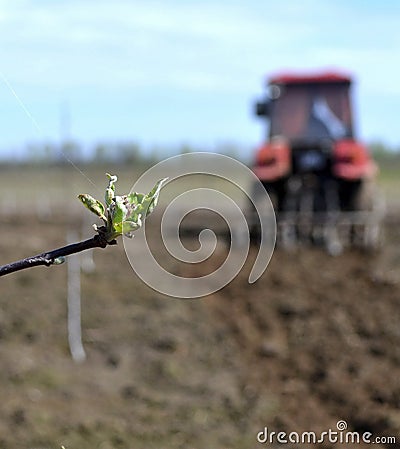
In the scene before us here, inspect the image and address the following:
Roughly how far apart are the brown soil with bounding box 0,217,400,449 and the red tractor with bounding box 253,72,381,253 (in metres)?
1.60

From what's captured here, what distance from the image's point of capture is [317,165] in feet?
46.1

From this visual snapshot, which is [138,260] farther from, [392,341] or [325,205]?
[392,341]

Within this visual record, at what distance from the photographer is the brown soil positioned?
6227 mm

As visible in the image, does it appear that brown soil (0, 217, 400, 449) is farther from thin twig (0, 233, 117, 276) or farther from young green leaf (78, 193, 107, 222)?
young green leaf (78, 193, 107, 222)

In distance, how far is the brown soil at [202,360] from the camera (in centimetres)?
623

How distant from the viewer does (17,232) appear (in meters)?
18.7

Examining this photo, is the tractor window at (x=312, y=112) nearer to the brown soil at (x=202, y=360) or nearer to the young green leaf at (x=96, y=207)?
the brown soil at (x=202, y=360)

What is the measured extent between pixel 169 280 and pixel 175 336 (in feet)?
10.00

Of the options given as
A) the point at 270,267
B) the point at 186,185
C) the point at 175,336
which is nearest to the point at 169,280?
the point at 270,267
